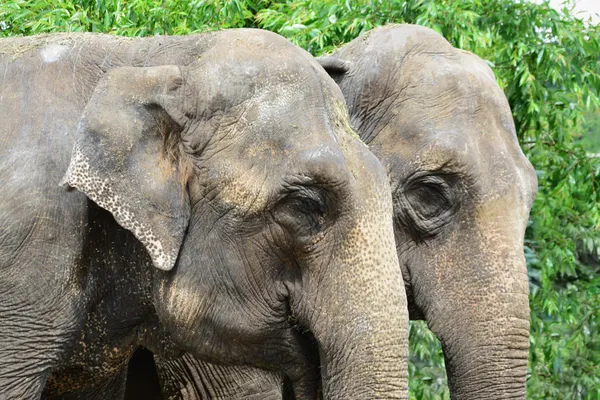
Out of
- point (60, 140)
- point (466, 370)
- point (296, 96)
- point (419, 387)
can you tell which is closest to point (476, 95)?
point (466, 370)

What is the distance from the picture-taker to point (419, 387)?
7.74 m

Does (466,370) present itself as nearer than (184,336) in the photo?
No

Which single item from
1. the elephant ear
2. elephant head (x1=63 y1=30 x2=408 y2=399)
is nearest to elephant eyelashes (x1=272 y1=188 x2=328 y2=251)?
elephant head (x1=63 y1=30 x2=408 y2=399)

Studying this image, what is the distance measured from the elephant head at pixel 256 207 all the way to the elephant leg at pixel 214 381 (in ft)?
3.28

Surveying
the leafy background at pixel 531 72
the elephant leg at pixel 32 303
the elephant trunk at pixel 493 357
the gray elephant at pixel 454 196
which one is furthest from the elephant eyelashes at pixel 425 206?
the leafy background at pixel 531 72

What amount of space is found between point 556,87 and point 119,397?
390 cm

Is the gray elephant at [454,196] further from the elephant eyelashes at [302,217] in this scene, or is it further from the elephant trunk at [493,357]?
the elephant eyelashes at [302,217]

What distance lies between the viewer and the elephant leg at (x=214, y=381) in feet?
17.1

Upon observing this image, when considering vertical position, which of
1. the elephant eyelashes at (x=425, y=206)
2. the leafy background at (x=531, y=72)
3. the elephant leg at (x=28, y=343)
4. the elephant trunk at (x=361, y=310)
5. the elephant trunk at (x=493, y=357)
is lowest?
the leafy background at (x=531, y=72)

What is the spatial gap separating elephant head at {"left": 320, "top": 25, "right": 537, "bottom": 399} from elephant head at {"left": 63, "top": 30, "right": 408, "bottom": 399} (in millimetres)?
1026

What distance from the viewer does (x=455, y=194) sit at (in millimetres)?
5156

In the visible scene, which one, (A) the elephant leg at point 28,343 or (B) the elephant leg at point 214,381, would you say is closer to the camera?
(A) the elephant leg at point 28,343

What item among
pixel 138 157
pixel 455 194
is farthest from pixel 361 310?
pixel 455 194

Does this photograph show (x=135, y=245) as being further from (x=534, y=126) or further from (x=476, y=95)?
(x=534, y=126)
